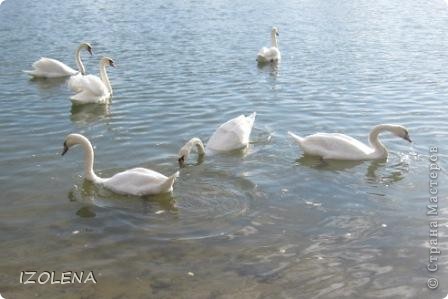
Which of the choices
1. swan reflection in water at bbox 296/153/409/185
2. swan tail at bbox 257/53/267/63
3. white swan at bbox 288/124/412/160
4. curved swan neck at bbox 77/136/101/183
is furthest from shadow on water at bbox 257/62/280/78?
curved swan neck at bbox 77/136/101/183

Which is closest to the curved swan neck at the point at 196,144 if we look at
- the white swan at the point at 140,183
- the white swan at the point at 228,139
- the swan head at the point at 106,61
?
the white swan at the point at 228,139

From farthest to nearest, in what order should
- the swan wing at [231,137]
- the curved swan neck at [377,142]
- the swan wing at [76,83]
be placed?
the swan wing at [76,83], the swan wing at [231,137], the curved swan neck at [377,142]

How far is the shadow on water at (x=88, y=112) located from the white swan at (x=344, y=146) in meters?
4.50

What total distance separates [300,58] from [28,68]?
7483 mm

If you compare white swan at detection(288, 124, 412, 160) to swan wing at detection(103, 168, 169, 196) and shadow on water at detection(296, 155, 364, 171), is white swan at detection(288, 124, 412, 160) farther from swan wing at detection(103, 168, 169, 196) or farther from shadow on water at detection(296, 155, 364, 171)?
swan wing at detection(103, 168, 169, 196)

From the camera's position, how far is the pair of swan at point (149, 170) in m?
8.09

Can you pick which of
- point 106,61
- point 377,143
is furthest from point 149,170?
point 106,61

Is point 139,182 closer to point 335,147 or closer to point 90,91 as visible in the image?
point 335,147

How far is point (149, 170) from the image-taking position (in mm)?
8336

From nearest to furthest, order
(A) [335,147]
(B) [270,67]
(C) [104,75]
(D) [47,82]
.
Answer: (A) [335,147]
(C) [104,75]
(D) [47,82]
(B) [270,67]

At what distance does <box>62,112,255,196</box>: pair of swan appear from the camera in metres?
8.09

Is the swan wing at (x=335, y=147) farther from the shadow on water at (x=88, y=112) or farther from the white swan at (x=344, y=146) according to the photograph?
the shadow on water at (x=88, y=112)

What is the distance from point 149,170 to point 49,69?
A: 8.02m

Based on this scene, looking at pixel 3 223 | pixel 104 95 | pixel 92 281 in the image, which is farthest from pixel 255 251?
pixel 104 95
